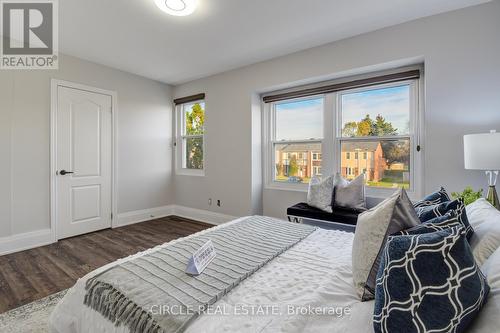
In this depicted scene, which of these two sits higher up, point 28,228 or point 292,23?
point 292,23

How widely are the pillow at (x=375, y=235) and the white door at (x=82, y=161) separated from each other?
3.87 m

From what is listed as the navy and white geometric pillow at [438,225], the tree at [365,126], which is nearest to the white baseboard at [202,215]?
the tree at [365,126]

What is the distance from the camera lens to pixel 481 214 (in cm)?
112

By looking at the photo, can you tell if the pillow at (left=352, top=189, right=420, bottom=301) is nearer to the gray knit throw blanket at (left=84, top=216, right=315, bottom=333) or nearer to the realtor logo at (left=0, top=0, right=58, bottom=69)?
the gray knit throw blanket at (left=84, top=216, right=315, bottom=333)

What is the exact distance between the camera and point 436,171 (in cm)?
243

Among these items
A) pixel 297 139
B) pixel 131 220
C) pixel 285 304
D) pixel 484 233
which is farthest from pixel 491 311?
pixel 131 220

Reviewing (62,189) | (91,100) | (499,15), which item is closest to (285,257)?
(499,15)

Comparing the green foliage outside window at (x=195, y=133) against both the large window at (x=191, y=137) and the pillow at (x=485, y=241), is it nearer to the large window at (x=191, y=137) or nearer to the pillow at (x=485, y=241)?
the large window at (x=191, y=137)

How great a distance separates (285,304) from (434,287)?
20.1 inches

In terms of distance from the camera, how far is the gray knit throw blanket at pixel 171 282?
0.90m

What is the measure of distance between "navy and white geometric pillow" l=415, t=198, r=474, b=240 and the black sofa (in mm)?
1406

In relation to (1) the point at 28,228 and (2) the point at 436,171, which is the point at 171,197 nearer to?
(1) the point at 28,228

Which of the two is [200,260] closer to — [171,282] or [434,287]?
[171,282]

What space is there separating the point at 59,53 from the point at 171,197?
287cm
